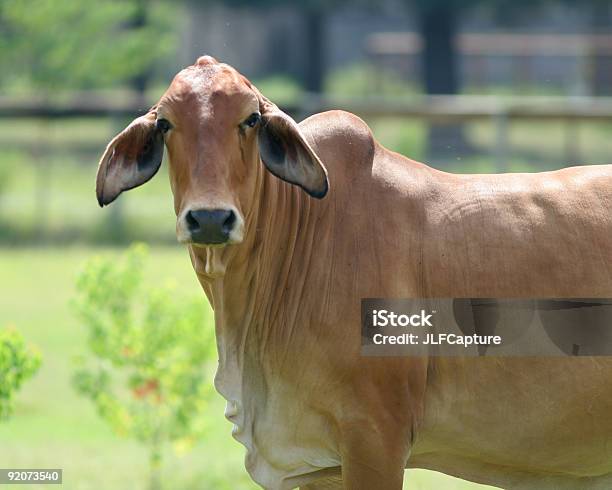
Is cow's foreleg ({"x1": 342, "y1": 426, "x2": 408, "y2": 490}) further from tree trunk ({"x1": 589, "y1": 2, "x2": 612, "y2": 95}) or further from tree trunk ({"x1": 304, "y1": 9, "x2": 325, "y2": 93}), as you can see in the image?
tree trunk ({"x1": 589, "y1": 2, "x2": 612, "y2": 95})

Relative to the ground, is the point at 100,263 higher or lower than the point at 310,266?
higher

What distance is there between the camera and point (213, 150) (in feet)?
15.1

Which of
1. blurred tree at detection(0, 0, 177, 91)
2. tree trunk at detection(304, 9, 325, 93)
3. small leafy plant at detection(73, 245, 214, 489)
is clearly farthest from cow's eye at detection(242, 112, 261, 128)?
tree trunk at detection(304, 9, 325, 93)

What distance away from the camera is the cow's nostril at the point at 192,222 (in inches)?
175

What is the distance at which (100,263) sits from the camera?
8.55 metres

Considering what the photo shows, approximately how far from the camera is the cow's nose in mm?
4434

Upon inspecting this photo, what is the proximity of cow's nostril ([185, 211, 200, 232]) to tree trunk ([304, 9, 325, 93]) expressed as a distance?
29743mm

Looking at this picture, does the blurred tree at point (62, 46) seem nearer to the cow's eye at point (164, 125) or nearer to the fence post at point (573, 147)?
the fence post at point (573, 147)

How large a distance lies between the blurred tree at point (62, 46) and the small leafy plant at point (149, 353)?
1355cm

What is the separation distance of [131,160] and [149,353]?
3686 mm

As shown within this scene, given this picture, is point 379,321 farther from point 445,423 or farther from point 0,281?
point 0,281

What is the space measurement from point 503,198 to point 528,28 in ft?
131

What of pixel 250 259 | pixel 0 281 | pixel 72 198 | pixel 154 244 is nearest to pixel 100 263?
pixel 250 259

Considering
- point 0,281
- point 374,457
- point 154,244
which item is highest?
point 154,244
